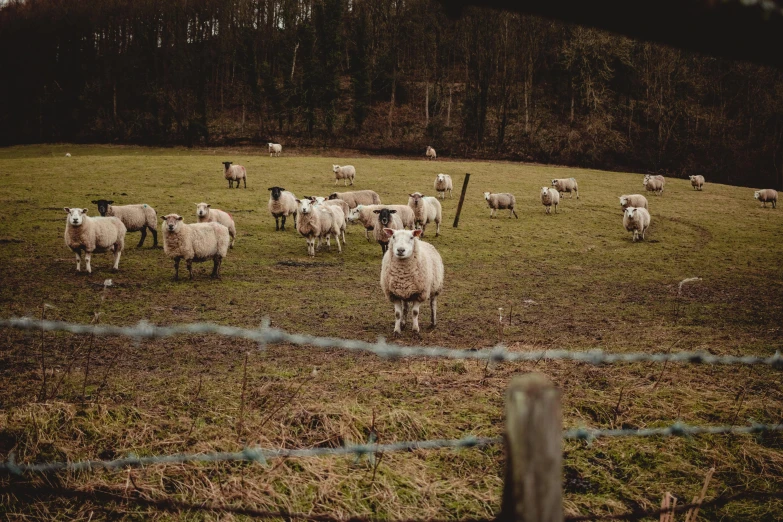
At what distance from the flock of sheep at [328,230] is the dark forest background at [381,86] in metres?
31.1

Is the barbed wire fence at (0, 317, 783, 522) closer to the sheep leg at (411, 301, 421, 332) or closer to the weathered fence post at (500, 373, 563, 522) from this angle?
the weathered fence post at (500, 373, 563, 522)

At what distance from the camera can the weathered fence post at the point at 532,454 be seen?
119cm

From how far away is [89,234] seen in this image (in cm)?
1266

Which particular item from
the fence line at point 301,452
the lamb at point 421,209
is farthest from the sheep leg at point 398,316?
the lamb at point 421,209

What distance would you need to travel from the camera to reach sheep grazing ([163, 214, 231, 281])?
1233 centimetres

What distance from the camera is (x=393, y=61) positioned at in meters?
60.9

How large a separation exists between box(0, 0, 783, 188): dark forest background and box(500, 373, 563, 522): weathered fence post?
50.5m

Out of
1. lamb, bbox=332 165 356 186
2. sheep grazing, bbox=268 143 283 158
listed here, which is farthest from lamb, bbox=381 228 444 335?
sheep grazing, bbox=268 143 283 158

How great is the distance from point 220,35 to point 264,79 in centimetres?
1140

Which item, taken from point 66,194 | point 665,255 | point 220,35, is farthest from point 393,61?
point 665,255

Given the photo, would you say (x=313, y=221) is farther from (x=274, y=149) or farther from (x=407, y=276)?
(x=274, y=149)

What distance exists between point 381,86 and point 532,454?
63508 mm

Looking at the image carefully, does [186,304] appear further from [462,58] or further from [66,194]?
[462,58]

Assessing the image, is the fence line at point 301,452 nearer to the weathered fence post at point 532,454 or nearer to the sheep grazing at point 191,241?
the weathered fence post at point 532,454
